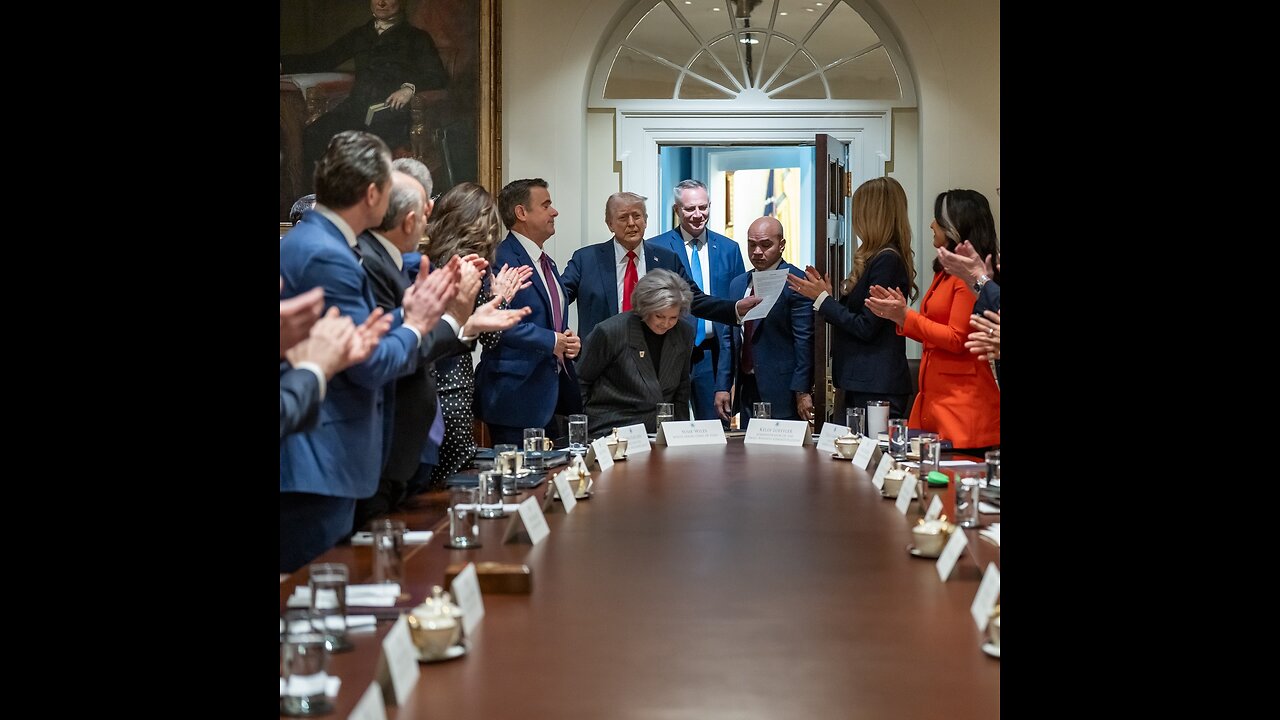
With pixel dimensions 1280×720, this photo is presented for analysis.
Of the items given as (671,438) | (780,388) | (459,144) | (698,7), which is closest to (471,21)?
(459,144)

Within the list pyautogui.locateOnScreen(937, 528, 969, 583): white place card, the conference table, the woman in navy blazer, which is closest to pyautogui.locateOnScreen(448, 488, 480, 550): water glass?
the conference table

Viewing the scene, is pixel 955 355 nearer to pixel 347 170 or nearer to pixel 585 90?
pixel 347 170

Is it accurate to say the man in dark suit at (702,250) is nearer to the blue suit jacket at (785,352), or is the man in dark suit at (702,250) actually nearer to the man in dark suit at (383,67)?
the blue suit jacket at (785,352)

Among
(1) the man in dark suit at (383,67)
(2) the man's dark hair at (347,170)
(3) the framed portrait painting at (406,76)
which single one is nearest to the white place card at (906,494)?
(2) the man's dark hair at (347,170)

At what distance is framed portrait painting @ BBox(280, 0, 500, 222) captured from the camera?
829 centimetres

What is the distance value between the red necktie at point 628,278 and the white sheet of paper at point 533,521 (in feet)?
12.4

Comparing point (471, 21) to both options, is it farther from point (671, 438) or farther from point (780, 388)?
point (671, 438)

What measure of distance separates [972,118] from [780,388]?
9.16ft

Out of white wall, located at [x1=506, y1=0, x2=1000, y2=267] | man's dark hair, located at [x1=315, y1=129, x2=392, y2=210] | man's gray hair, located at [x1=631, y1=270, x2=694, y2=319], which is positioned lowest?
man's gray hair, located at [x1=631, y1=270, x2=694, y2=319]

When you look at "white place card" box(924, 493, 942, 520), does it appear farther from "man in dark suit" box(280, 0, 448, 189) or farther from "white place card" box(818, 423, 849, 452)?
"man in dark suit" box(280, 0, 448, 189)

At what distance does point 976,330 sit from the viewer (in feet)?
16.8

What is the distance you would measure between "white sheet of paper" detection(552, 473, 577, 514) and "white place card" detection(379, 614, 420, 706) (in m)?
1.64

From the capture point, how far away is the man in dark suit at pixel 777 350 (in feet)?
22.5

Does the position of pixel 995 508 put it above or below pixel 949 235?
below
